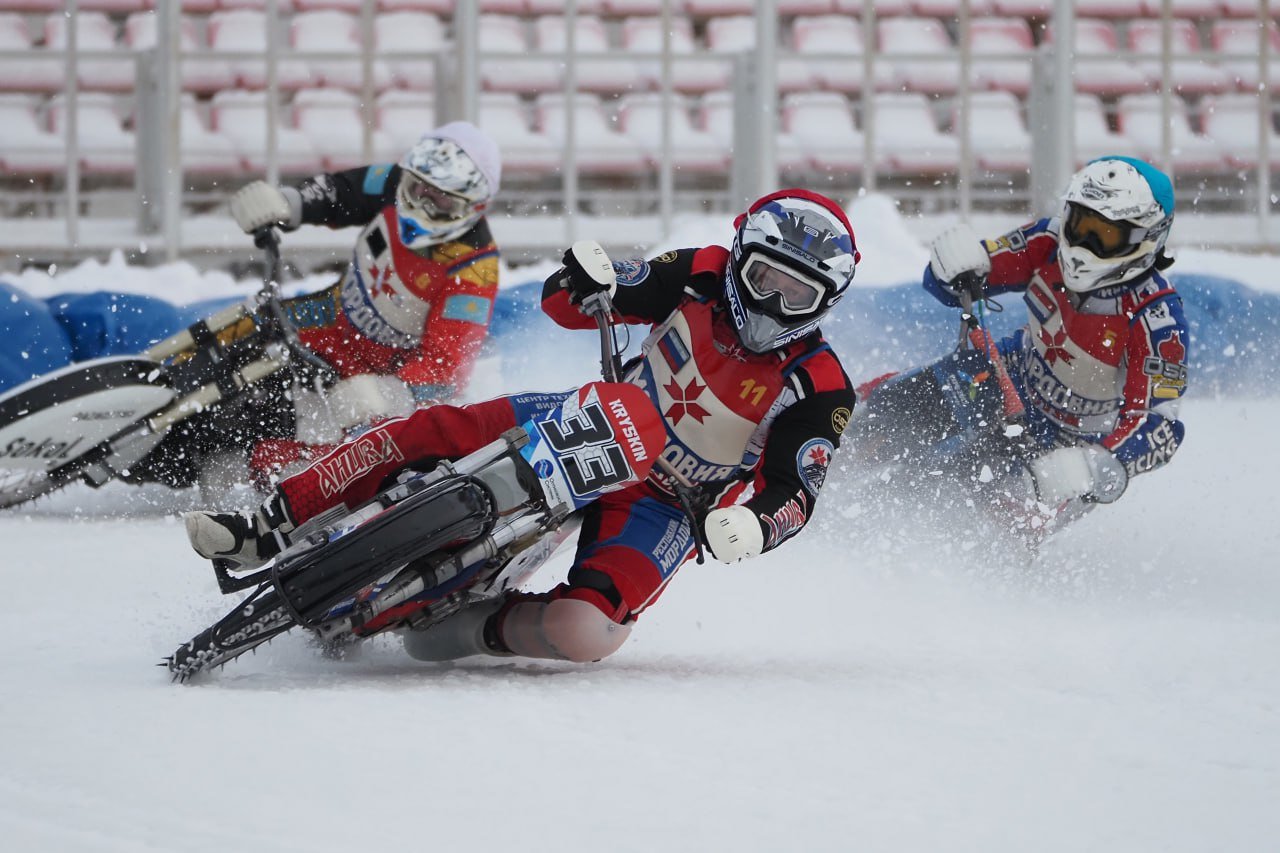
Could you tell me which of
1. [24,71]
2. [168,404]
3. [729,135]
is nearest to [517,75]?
[729,135]

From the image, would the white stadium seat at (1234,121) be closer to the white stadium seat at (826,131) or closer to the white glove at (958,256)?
the white stadium seat at (826,131)

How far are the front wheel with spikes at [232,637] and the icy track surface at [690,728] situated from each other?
0.21ft

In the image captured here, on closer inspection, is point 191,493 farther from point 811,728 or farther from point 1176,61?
point 1176,61

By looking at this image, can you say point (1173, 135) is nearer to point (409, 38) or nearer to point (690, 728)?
point (409, 38)

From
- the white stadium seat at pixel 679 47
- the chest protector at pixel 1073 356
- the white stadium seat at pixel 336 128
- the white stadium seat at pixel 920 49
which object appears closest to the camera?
the chest protector at pixel 1073 356

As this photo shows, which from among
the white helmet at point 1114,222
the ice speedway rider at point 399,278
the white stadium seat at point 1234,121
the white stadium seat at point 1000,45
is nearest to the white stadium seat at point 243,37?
the white stadium seat at point 1000,45

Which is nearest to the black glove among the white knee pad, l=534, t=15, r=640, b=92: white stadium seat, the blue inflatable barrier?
the white knee pad

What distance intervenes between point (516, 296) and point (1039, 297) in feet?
10.7

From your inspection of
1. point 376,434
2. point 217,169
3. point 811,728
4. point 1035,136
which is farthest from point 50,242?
point 811,728

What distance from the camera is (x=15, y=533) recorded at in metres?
5.13

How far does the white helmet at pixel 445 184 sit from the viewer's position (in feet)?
17.6

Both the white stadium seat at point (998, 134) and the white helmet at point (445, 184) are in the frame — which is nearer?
the white helmet at point (445, 184)

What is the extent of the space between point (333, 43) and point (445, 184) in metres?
6.52

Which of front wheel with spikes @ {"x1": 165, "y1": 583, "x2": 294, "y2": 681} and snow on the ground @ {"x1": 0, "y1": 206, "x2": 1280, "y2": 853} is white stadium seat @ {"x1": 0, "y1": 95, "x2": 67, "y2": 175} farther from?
front wheel with spikes @ {"x1": 165, "y1": 583, "x2": 294, "y2": 681}
